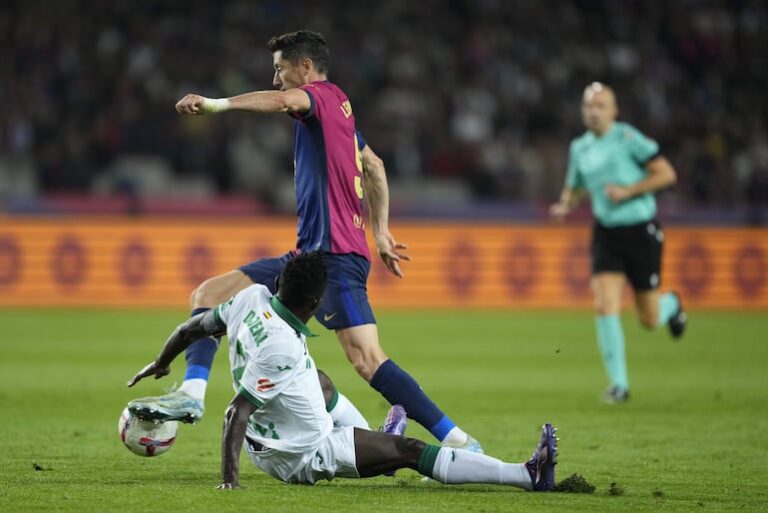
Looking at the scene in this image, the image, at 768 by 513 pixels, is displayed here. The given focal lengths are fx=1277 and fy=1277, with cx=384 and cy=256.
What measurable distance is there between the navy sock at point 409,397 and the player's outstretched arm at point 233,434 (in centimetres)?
106

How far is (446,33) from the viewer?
973 inches

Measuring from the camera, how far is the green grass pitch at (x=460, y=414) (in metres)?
6.06

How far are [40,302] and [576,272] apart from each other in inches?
326

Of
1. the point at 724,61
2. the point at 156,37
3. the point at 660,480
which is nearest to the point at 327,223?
the point at 660,480

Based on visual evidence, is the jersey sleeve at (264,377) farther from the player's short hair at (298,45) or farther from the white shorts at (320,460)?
the player's short hair at (298,45)

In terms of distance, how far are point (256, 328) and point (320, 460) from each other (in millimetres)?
730

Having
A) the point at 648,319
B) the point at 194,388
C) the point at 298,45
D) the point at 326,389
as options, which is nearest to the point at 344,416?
the point at 326,389

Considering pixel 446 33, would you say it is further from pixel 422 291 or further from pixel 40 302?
pixel 40 302

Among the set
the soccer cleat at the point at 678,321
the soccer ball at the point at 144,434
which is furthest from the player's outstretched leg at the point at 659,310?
the soccer ball at the point at 144,434

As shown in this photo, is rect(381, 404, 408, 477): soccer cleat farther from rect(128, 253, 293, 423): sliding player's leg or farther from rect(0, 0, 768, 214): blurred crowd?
rect(0, 0, 768, 214): blurred crowd

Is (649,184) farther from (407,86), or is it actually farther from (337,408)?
(407,86)

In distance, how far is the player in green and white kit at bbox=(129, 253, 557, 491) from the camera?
5.97 metres

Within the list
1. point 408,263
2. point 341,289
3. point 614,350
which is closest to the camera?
point 341,289

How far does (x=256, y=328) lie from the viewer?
19.7 ft
